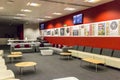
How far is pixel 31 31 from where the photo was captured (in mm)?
20141

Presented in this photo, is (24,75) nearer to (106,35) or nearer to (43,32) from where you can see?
(106,35)

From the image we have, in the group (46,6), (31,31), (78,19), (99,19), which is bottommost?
(31,31)

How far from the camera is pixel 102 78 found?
490 cm

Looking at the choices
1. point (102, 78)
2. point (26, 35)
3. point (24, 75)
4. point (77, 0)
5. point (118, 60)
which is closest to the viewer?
point (102, 78)

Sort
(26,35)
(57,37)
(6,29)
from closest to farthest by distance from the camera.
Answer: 1. (57,37)
2. (26,35)
3. (6,29)

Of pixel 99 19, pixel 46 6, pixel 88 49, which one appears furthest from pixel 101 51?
pixel 46 6

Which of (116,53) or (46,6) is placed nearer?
(116,53)

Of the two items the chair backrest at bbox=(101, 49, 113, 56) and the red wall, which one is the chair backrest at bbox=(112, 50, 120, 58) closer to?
the chair backrest at bbox=(101, 49, 113, 56)

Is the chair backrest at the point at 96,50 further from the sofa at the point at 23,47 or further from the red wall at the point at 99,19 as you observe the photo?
the sofa at the point at 23,47

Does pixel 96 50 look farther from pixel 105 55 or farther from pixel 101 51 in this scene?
pixel 105 55

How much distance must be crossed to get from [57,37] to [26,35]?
25.5 ft

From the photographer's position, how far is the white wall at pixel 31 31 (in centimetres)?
2000

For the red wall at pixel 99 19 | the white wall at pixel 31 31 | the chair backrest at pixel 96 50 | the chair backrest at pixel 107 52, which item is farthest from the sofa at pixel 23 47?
the white wall at pixel 31 31

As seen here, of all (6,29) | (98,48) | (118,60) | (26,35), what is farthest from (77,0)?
(6,29)
